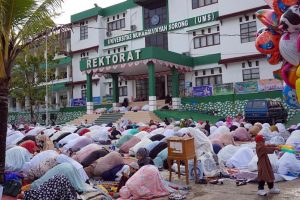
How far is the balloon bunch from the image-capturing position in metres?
7.06

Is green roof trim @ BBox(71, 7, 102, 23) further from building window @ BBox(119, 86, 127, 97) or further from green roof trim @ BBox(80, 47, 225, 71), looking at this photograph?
green roof trim @ BBox(80, 47, 225, 71)

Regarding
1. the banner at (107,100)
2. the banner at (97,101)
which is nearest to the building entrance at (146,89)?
the banner at (107,100)

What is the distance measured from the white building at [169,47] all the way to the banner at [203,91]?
4.75ft

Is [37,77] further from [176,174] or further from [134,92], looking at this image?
[176,174]

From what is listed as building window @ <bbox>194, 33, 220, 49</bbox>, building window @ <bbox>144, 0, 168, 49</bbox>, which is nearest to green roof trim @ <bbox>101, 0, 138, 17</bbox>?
building window @ <bbox>144, 0, 168, 49</bbox>

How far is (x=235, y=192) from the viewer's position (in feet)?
25.1

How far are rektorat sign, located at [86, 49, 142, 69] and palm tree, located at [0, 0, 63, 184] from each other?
18304mm

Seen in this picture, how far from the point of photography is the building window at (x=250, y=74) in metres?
26.9

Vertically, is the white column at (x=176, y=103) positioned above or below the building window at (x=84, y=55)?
below

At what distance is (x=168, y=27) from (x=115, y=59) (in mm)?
6985

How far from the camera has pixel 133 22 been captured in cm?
3456

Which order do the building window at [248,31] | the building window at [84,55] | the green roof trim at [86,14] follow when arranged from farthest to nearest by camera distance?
1. the building window at [84,55]
2. the green roof trim at [86,14]
3. the building window at [248,31]

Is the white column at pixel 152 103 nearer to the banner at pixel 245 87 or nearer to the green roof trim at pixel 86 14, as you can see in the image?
the banner at pixel 245 87

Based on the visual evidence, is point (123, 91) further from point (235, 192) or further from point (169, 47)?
point (235, 192)
